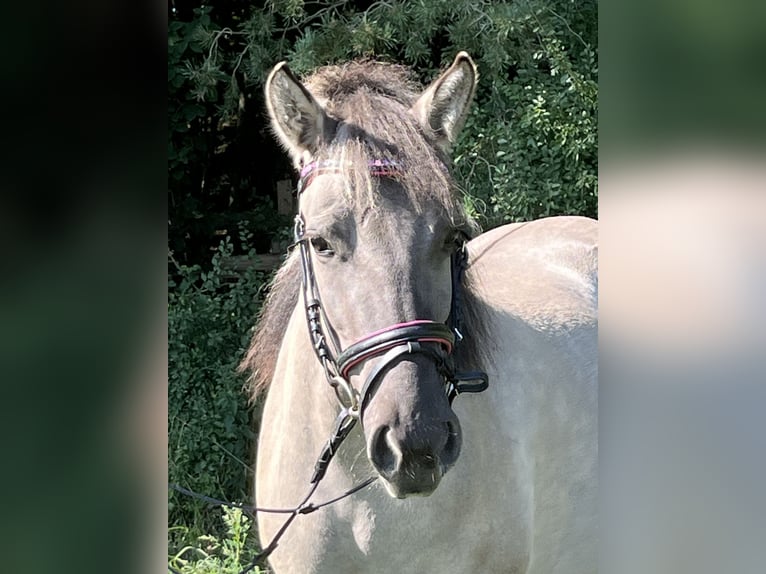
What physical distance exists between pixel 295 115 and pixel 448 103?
30cm

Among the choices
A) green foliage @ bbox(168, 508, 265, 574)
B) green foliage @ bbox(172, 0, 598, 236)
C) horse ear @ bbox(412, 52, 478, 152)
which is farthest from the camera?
green foliage @ bbox(172, 0, 598, 236)

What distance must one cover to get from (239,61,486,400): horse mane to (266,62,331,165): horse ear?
3cm

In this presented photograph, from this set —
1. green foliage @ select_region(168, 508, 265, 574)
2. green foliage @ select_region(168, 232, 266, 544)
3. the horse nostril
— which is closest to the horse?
the horse nostril

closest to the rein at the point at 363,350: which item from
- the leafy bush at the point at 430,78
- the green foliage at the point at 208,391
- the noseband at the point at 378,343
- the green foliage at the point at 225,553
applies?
the noseband at the point at 378,343

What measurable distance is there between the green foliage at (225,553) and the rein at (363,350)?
1165 mm

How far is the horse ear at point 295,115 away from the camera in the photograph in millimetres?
1345

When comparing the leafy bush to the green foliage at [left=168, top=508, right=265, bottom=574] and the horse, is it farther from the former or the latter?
the horse

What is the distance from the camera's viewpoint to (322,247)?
1.31 metres

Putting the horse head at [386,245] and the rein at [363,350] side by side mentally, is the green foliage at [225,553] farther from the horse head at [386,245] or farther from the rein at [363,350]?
the horse head at [386,245]

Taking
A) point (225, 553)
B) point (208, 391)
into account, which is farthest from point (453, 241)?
point (208, 391)

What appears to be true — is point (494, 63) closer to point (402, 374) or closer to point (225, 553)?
point (225, 553)

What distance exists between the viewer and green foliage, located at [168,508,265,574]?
259 cm

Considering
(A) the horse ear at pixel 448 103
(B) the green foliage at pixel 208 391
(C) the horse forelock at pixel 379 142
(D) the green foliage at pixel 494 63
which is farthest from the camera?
(D) the green foliage at pixel 494 63
